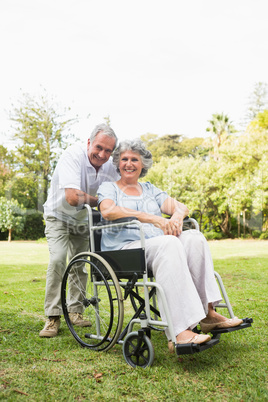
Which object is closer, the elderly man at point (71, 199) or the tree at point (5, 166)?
the elderly man at point (71, 199)

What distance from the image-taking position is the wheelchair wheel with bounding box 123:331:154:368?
212cm

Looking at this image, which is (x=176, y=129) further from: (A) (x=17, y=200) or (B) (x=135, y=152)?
(B) (x=135, y=152)

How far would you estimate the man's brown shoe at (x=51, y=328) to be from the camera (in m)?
2.84

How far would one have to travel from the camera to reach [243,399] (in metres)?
1.75

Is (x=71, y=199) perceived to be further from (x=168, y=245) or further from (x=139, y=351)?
(x=139, y=351)

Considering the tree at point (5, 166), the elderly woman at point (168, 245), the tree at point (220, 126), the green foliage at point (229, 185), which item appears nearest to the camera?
the elderly woman at point (168, 245)

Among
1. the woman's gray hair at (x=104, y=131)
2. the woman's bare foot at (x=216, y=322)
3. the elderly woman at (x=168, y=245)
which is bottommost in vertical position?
the woman's bare foot at (x=216, y=322)

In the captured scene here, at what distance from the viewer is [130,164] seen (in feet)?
8.89

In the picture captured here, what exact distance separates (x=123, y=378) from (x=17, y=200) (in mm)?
21020

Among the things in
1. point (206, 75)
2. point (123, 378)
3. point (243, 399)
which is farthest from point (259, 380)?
point (206, 75)

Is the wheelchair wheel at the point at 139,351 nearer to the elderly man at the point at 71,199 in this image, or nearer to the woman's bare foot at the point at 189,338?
the woman's bare foot at the point at 189,338

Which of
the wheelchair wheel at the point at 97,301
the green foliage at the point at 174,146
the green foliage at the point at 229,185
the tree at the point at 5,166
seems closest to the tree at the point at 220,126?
the green foliage at the point at 174,146

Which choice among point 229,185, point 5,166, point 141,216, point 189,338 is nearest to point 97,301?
point 141,216

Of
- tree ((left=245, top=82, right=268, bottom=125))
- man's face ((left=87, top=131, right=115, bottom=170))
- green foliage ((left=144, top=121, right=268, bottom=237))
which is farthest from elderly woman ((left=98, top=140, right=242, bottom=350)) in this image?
tree ((left=245, top=82, right=268, bottom=125))
